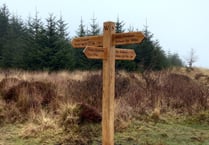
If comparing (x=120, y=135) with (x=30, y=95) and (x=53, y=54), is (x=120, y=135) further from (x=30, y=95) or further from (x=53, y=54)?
(x=53, y=54)

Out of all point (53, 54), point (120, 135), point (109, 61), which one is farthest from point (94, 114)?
point (53, 54)

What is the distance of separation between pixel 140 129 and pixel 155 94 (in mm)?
2783

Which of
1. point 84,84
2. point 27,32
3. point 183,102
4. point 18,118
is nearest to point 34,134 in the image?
point 18,118

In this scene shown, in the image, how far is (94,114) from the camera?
6824 millimetres

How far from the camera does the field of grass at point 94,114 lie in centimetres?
606

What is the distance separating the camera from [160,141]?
5.81 metres

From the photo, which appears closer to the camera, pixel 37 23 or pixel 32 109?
pixel 32 109

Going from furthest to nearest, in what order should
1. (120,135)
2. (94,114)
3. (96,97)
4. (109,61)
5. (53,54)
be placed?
(53,54) < (96,97) < (94,114) < (120,135) < (109,61)

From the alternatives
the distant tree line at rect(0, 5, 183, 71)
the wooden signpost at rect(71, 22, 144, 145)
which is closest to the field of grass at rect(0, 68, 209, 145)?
the wooden signpost at rect(71, 22, 144, 145)

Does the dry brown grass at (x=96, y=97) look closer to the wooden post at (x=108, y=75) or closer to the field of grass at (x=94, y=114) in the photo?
the field of grass at (x=94, y=114)

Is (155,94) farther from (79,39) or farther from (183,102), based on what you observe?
(79,39)

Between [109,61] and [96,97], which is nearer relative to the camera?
[109,61]

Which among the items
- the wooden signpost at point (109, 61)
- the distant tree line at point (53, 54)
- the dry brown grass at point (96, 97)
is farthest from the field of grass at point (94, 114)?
the distant tree line at point (53, 54)

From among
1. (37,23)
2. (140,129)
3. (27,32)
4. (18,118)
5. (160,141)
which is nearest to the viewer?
(160,141)
